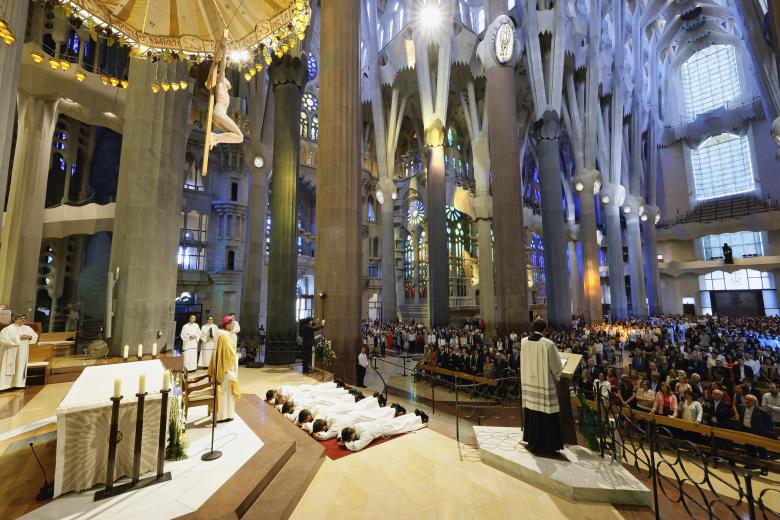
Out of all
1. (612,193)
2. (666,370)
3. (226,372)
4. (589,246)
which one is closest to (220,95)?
(226,372)

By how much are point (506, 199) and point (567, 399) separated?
42.8 feet

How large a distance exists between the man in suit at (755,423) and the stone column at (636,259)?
27549 millimetres

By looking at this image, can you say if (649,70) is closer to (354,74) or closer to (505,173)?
(505,173)

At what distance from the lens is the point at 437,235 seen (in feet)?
67.3

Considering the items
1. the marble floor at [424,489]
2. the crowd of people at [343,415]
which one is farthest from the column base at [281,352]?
the marble floor at [424,489]

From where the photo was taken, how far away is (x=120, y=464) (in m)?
3.01

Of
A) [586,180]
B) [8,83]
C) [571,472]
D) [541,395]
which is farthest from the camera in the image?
[586,180]

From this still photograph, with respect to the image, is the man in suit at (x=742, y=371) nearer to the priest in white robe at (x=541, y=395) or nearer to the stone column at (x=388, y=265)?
the priest in white robe at (x=541, y=395)

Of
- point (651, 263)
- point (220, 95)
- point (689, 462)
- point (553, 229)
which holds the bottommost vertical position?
point (689, 462)

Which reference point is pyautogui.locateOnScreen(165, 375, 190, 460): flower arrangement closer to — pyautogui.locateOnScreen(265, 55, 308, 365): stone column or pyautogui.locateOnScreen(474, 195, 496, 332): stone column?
pyautogui.locateOnScreen(265, 55, 308, 365): stone column

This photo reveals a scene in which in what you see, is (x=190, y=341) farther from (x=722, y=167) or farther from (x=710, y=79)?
(x=710, y=79)

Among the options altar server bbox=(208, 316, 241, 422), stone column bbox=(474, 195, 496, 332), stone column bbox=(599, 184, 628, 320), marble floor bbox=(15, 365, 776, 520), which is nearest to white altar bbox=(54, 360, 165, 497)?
altar server bbox=(208, 316, 241, 422)

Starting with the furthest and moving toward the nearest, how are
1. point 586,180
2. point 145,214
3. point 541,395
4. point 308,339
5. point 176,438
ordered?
point 586,180 < point 145,214 < point 308,339 < point 541,395 < point 176,438

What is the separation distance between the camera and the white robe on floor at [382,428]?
14.7 ft
